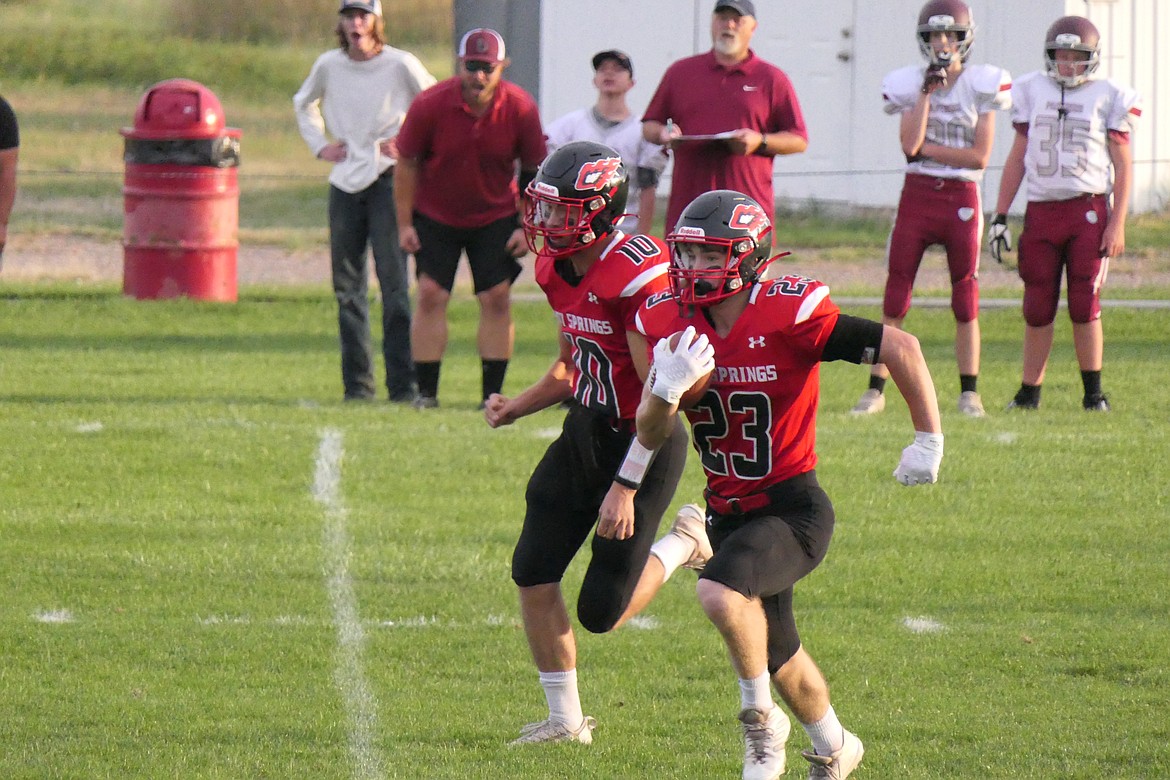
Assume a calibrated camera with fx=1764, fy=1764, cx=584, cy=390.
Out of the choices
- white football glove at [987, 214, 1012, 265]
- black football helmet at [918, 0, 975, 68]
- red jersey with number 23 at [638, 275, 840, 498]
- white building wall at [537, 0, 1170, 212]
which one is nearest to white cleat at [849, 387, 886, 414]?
white football glove at [987, 214, 1012, 265]

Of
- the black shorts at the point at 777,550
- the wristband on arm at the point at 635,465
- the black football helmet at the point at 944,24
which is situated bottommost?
the black shorts at the point at 777,550

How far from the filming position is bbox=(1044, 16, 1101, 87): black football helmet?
8.63m

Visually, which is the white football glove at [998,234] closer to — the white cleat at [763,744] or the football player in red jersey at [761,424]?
the football player in red jersey at [761,424]

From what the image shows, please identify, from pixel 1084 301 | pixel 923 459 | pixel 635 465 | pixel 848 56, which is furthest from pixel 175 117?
pixel 923 459

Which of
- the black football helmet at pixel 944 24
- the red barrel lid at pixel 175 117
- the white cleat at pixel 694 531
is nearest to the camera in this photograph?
the white cleat at pixel 694 531

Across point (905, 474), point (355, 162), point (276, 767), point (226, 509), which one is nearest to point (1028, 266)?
point (355, 162)

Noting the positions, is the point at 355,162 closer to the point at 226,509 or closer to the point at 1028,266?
the point at 226,509

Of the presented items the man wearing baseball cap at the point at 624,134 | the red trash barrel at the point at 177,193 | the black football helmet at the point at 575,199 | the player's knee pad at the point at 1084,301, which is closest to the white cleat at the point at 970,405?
the player's knee pad at the point at 1084,301

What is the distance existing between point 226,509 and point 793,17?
1193cm

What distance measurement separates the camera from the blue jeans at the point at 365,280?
30.2ft

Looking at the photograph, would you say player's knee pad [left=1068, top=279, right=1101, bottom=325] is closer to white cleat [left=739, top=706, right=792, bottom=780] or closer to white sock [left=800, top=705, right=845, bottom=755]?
white sock [left=800, top=705, right=845, bottom=755]

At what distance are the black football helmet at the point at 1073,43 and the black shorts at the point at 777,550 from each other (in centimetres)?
492

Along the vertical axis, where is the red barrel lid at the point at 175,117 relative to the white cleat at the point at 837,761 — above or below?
above

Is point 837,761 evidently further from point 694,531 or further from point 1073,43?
point 1073,43
